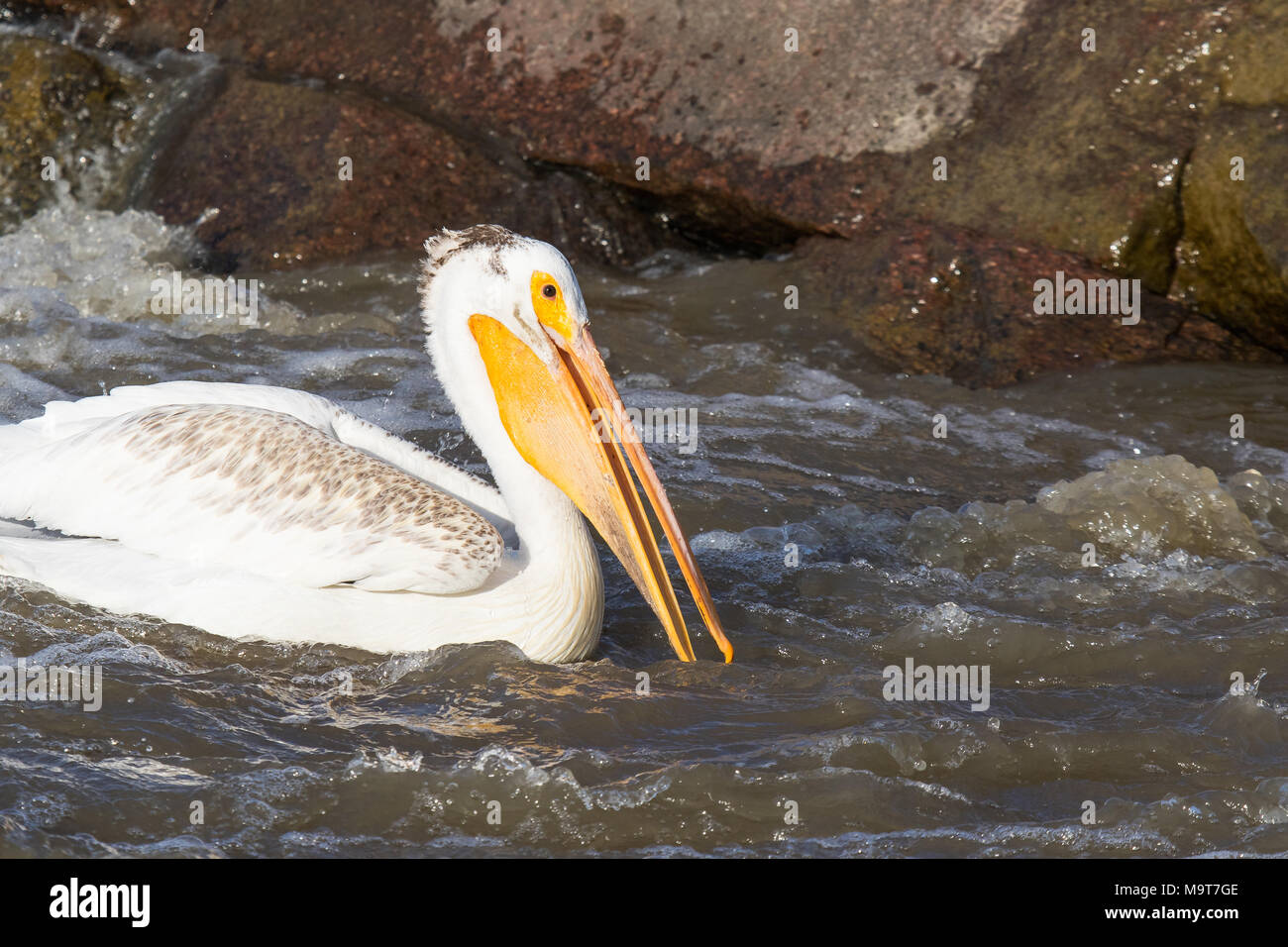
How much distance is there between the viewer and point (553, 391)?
4.33m

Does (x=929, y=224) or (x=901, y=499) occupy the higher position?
(x=929, y=224)

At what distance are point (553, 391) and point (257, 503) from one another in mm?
938

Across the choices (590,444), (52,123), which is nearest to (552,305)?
(590,444)

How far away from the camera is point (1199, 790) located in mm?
3656

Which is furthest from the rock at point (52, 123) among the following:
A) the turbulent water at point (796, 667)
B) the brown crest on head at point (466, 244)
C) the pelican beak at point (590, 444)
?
the pelican beak at point (590, 444)

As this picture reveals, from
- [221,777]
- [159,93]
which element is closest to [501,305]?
[221,777]

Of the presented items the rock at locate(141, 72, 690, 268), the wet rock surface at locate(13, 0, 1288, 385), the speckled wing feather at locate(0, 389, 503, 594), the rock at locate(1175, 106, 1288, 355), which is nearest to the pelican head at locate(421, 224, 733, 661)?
the speckled wing feather at locate(0, 389, 503, 594)

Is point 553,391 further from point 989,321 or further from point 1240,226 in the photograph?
point 1240,226

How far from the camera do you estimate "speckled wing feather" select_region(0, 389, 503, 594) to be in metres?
4.19

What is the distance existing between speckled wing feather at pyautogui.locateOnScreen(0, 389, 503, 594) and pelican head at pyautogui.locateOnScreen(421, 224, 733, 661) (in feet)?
1.03

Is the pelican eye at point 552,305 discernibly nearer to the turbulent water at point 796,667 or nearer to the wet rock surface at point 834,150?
the turbulent water at point 796,667

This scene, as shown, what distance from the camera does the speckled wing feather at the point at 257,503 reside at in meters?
4.19

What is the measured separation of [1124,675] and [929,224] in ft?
12.3
